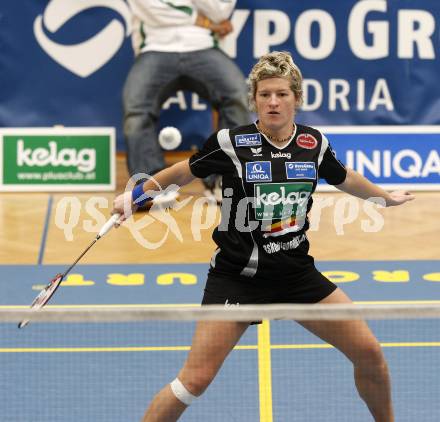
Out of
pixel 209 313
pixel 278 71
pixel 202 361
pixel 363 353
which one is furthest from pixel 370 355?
pixel 278 71

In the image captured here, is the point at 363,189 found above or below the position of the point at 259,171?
below

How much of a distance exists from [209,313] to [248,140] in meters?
1.19

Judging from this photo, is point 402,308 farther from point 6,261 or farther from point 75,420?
point 6,261

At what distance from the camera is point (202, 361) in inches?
181

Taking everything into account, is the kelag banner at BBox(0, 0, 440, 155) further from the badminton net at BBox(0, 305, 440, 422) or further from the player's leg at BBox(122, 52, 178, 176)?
the badminton net at BBox(0, 305, 440, 422)

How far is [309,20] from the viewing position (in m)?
11.6

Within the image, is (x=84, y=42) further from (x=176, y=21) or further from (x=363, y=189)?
(x=363, y=189)

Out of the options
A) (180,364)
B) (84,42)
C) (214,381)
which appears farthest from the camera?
(84,42)

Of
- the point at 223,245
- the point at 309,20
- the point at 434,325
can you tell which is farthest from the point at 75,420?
the point at 309,20

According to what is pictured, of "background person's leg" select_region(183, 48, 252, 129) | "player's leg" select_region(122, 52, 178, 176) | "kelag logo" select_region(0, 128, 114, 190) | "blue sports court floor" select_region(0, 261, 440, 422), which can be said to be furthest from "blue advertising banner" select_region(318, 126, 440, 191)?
"blue sports court floor" select_region(0, 261, 440, 422)

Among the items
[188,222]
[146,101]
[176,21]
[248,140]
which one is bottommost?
[188,222]

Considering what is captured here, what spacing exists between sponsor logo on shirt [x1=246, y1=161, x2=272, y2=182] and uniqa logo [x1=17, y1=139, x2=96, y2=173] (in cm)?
661

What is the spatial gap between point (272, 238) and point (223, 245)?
0.22 m

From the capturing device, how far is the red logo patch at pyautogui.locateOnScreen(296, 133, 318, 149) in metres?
4.84
